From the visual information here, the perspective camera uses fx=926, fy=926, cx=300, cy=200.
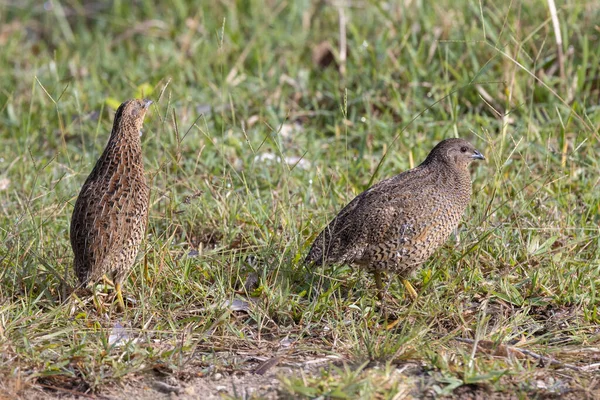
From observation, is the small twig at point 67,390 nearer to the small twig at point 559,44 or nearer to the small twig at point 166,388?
the small twig at point 166,388

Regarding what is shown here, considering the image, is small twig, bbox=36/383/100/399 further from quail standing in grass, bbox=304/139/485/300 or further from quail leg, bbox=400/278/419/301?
quail leg, bbox=400/278/419/301

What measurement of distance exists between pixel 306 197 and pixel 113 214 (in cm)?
165

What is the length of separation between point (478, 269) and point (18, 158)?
11.2 feet

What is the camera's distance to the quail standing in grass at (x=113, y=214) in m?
4.78

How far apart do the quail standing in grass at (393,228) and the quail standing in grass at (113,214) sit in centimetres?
96

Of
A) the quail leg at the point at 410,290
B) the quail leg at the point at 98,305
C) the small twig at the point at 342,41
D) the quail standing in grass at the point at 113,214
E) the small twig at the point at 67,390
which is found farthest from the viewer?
the small twig at the point at 342,41

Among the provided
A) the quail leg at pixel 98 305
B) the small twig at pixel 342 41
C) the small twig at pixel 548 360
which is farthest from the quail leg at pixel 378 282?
the small twig at pixel 342 41

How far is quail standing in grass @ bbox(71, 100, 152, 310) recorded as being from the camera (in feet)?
15.7

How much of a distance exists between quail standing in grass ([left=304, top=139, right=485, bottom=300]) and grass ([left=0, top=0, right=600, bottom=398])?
0.59 ft

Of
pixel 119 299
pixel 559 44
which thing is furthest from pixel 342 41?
pixel 119 299

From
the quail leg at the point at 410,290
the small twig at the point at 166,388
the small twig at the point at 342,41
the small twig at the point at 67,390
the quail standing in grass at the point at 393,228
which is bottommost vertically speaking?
the small twig at the point at 166,388

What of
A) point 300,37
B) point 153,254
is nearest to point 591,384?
point 153,254

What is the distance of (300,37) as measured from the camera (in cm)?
847

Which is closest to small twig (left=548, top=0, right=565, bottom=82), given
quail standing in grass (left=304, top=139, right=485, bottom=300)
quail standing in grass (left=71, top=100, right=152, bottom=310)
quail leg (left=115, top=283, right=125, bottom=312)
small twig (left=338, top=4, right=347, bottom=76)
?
small twig (left=338, top=4, right=347, bottom=76)
